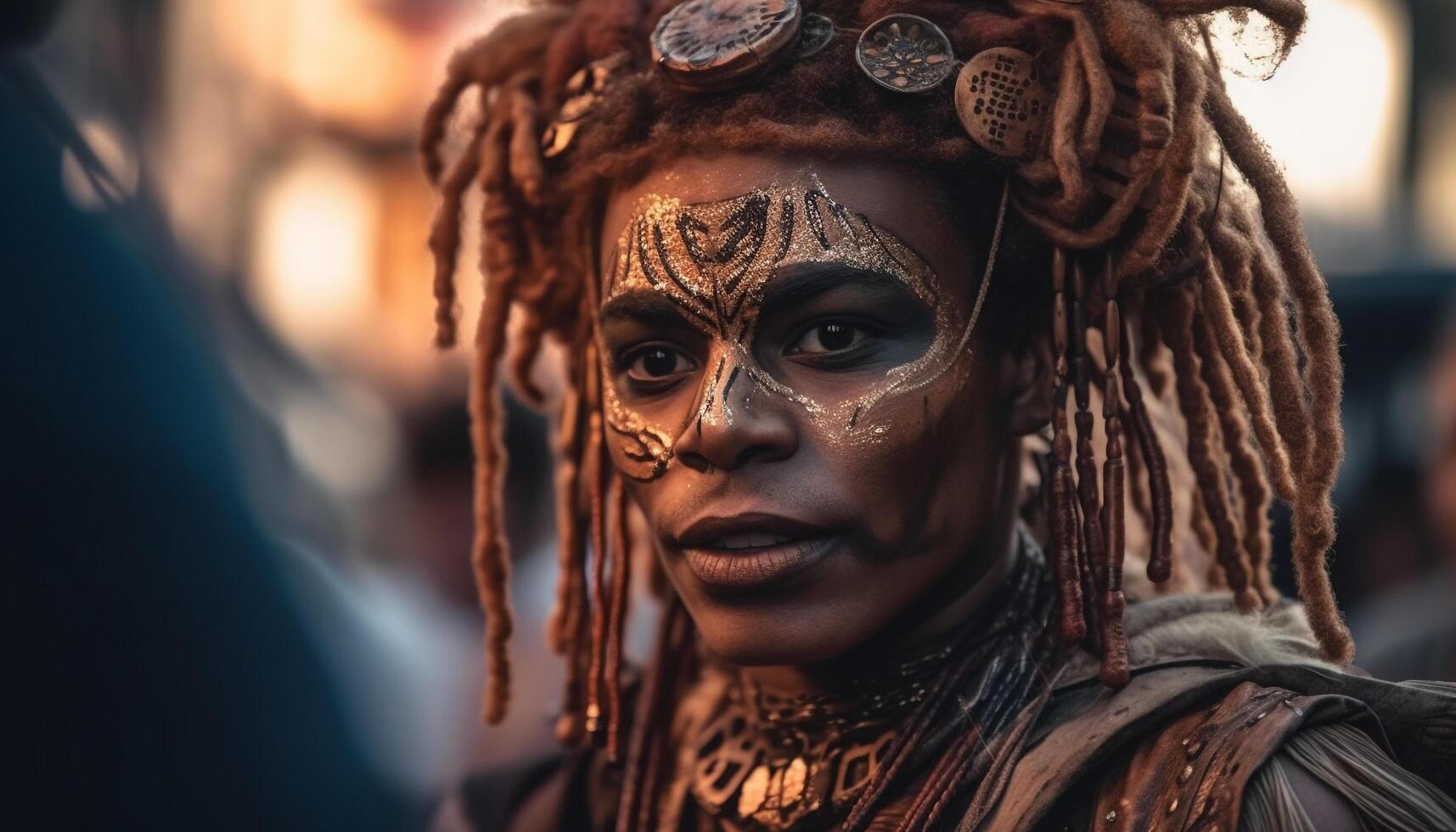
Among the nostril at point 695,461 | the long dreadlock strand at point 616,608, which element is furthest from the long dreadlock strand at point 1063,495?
the long dreadlock strand at point 616,608

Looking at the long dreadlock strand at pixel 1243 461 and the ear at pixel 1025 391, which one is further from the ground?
the ear at pixel 1025 391

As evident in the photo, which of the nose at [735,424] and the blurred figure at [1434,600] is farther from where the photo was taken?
the blurred figure at [1434,600]

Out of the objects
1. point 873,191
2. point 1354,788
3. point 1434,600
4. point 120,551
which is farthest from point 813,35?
point 1434,600

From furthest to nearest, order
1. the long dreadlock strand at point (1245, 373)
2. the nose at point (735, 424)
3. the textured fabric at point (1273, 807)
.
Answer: the long dreadlock strand at point (1245, 373), the nose at point (735, 424), the textured fabric at point (1273, 807)

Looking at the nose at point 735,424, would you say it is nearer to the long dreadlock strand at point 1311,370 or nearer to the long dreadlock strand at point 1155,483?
the long dreadlock strand at point 1155,483

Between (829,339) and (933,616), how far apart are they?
49 centimetres

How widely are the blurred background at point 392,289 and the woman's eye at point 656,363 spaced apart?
3.23 feet

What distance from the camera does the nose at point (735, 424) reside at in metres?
2.24

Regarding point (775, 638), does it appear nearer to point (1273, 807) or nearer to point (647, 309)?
point (647, 309)

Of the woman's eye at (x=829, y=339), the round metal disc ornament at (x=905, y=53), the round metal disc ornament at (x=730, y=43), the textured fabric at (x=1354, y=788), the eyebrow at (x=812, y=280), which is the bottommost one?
the textured fabric at (x=1354, y=788)

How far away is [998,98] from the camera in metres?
2.31

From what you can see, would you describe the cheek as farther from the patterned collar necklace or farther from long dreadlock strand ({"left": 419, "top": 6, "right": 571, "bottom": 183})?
long dreadlock strand ({"left": 419, "top": 6, "right": 571, "bottom": 183})

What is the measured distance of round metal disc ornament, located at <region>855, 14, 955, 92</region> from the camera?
2311mm

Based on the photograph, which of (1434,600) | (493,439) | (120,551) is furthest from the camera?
(1434,600)
